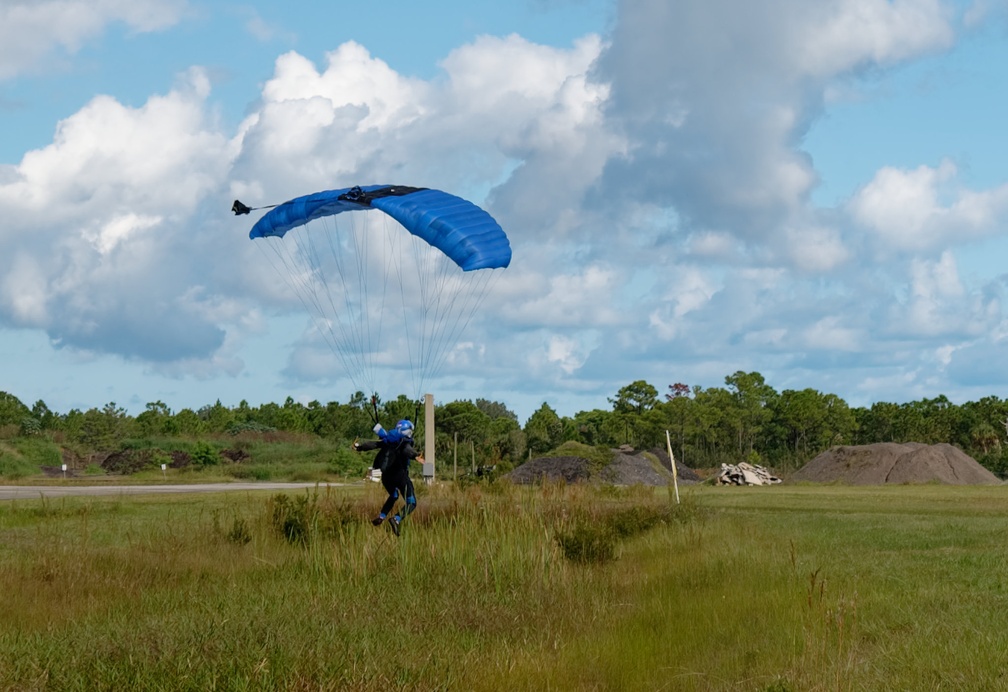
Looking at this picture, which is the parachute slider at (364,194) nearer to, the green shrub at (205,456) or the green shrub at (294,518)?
the green shrub at (294,518)

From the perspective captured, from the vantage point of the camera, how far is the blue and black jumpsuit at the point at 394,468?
16.2m

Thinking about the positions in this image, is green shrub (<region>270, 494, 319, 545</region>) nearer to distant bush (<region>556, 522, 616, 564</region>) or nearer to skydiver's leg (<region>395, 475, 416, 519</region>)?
skydiver's leg (<region>395, 475, 416, 519</region>)

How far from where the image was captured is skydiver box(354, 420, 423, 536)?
52.8 feet

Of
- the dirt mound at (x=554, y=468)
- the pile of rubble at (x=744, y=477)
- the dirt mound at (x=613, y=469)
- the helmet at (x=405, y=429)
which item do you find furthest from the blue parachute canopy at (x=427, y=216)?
the pile of rubble at (x=744, y=477)

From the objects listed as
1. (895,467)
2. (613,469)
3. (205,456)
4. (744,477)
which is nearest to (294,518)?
(613,469)

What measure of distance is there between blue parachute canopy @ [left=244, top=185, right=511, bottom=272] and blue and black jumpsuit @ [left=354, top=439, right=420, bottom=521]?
3.63 metres

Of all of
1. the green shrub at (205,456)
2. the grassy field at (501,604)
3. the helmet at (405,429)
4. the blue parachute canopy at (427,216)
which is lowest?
the grassy field at (501,604)

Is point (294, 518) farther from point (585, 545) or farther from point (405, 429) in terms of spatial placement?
point (585, 545)

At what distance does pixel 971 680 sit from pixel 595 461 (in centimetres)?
3512

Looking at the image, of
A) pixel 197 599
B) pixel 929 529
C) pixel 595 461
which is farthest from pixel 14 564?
pixel 595 461

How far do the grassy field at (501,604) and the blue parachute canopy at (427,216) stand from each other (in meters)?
4.20

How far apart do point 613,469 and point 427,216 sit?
2680cm

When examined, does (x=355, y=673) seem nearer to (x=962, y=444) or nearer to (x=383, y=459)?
(x=383, y=459)

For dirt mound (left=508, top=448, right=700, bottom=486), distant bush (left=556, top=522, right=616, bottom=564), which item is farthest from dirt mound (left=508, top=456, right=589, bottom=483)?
distant bush (left=556, top=522, right=616, bottom=564)
